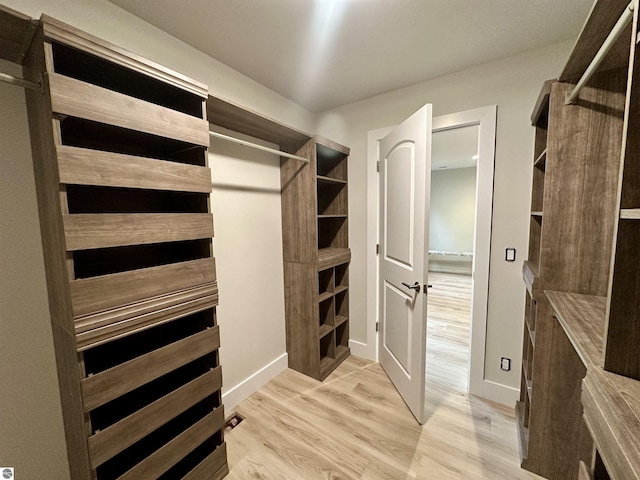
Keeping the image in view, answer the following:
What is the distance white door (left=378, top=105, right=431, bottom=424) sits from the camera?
1665mm

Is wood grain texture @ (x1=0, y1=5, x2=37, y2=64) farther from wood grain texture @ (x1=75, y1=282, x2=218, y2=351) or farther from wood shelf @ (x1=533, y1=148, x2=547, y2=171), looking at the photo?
wood shelf @ (x1=533, y1=148, x2=547, y2=171)

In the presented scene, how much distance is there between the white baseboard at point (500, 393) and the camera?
191cm

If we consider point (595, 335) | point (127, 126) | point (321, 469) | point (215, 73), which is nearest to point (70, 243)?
point (127, 126)

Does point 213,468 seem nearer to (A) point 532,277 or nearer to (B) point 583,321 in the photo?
(B) point 583,321

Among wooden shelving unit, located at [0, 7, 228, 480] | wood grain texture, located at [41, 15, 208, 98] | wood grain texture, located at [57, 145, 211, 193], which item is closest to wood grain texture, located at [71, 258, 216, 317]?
wooden shelving unit, located at [0, 7, 228, 480]

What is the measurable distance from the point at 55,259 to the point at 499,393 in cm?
283

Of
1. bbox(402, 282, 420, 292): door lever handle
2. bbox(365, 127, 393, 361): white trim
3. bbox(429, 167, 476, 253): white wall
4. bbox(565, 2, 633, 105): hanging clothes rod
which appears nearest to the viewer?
bbox(565, 2, 633, 105): hanging clothes rod

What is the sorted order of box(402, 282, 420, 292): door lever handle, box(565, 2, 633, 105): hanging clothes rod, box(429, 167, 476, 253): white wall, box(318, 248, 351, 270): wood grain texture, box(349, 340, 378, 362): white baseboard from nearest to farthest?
box(565, 2, 633, 105): hanging clothes rod, box(402, 282, 420, 292): door lever handle, box(318, 248, 351, 270): wood grain texture, box(349, 340, 378, 362): white baseboard, box(429, 167, 476, 253): white wall

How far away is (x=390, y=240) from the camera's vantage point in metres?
2.17

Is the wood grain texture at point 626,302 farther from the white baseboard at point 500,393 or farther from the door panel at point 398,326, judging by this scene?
the white baseboard at point 500,393

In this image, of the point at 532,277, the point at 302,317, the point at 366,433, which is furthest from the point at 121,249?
the point at 532,277

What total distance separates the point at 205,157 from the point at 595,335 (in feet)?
5.64

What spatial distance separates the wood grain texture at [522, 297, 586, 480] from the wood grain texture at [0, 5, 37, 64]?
242 cm

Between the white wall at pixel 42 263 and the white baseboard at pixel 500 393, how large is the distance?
1789 millimetres
